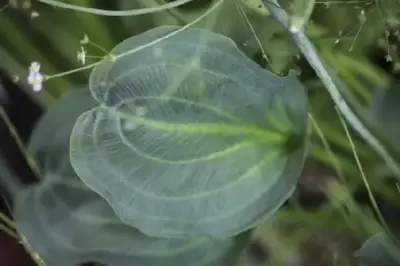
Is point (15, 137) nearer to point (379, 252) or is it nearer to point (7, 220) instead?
point (7, 220)

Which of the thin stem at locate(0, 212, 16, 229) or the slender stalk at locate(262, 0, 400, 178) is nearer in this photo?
the slender stalk at locate(262, 0, 400, 178)

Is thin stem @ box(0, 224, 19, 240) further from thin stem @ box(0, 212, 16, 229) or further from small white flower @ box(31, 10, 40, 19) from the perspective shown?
small white flower @ box(31, 10, 40, 19)

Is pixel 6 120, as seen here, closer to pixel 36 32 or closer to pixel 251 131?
pixel 36 32

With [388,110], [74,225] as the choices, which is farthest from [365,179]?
[74,225]

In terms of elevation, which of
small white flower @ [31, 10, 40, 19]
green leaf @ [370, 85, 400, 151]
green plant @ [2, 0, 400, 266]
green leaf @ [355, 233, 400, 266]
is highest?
small white flower @ [31, 10, 40, 19]

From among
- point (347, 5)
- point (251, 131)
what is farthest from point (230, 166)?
point (347, 5)

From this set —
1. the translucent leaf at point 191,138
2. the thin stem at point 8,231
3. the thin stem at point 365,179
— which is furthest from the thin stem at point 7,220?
the thin stem at point 365,179

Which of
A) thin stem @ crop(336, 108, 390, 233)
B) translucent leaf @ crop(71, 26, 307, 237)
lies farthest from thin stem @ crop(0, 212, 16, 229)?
thin stem @ crop(336, 108, 390, 233)
